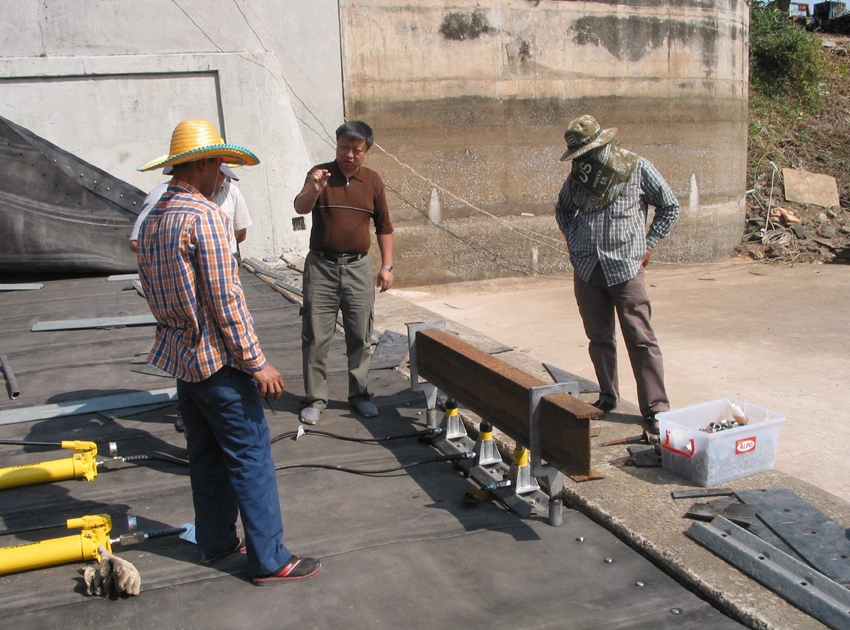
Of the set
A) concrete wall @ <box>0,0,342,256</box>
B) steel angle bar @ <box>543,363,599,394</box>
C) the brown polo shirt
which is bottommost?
steel angle bar @ <box>543,363,599,394</box>

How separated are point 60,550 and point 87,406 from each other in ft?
6.64

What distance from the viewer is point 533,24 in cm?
1238

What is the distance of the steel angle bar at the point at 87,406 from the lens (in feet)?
15.0

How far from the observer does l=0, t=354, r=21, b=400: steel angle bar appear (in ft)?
16.3

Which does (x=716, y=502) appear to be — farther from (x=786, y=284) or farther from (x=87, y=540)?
(x=786, y=284)

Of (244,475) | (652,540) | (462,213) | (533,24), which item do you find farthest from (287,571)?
(533,24)

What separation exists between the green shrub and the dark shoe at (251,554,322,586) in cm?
1902

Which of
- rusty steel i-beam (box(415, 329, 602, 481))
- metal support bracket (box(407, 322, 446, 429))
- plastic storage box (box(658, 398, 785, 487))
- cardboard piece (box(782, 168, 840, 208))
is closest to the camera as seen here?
rusty steel i-beam (box(415, 329, 602, 481))

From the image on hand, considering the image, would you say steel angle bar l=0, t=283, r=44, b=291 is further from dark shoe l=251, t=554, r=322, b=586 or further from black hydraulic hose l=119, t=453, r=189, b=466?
dark shoe l=251, t=554, r=322, b=586

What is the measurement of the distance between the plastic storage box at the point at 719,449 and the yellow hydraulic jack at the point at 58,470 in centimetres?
272

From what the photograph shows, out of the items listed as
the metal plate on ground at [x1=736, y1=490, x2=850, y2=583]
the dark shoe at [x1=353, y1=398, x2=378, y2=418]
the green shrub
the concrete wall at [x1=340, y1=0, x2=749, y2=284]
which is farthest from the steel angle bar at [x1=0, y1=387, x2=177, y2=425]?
the green shrub

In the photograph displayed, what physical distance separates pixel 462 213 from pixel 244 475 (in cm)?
1003

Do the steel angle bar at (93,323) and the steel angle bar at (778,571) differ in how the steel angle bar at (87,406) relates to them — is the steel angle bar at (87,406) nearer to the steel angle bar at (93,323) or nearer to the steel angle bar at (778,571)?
the steel angle bar at (93,323)

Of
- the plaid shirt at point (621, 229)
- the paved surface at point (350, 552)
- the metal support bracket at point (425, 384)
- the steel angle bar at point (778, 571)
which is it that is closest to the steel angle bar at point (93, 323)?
the paved surface at point (350, 552)
